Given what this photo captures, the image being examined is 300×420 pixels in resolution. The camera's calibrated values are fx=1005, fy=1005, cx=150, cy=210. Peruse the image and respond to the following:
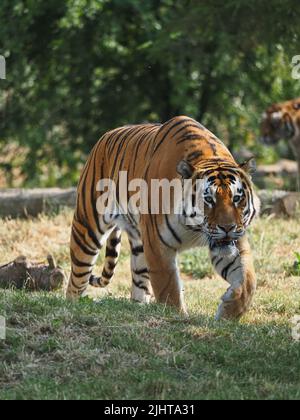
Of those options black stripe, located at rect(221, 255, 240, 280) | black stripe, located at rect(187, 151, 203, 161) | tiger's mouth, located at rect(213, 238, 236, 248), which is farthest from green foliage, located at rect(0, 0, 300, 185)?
tiger's mouth, located at rect(213, 238, 236, 248)

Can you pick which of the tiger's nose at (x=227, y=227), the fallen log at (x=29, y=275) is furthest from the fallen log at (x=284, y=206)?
the tiger's nose at (x=227, y=227)


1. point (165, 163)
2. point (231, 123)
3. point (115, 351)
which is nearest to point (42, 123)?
point (231, 123)

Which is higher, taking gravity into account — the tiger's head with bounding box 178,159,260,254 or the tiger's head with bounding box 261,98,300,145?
the tiger's head with bounding box 261,98,300,145

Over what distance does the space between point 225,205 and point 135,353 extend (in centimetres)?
129

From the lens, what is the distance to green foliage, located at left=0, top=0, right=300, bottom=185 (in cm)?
1420

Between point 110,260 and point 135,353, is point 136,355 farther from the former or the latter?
point 110,260

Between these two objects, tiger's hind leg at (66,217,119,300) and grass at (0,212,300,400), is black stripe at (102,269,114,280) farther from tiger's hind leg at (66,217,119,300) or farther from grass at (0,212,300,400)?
grass at (0,212,300,400)

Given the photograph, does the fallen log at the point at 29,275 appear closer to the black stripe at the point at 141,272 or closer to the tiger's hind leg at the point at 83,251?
the tiger's hind leg at the point at 83,251

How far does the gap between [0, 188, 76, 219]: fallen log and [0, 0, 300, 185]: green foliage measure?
3.12 m

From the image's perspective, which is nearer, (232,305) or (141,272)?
(232,305)

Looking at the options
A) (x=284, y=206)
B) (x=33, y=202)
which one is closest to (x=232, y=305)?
(x=284, y=206)

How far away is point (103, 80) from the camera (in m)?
15.8
